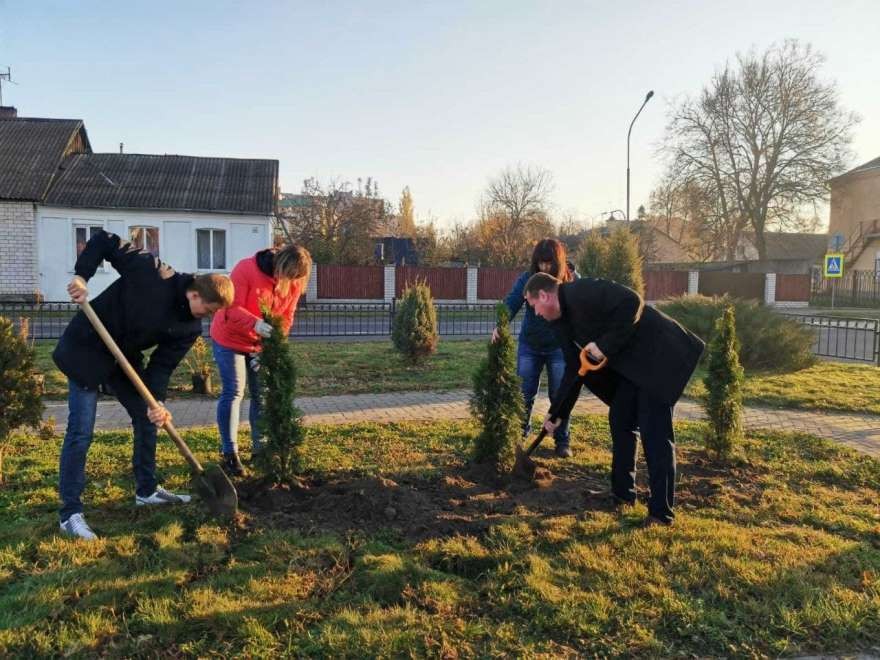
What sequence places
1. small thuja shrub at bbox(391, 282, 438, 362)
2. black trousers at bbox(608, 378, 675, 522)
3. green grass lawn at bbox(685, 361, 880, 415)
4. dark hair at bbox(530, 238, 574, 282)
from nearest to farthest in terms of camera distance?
black trousers at bbox(608, 378, 675, 522), dark hair at bbox(530, 238, 574, 282), green grass lawn at bbox(685, 361, 880, 415), small thuja shrub at bbox(391, 282, 438, 362)

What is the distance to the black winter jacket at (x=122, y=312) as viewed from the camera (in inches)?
142

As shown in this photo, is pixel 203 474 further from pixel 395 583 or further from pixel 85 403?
pixel 395 583

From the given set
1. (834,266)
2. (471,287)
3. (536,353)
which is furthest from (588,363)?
(471,287)

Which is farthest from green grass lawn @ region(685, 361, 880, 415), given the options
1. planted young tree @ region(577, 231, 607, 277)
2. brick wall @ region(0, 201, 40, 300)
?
brick wall @ region(0, 201, 40, 300)

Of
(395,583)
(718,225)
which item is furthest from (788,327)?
(718,225)

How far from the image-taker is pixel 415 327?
389 inches

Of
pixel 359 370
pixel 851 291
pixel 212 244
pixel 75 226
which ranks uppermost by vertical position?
pixel 75 226

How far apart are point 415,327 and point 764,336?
590cm

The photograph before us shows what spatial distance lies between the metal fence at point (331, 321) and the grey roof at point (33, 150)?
18.8 feet

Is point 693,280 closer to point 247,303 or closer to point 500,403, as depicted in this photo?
point 500,403

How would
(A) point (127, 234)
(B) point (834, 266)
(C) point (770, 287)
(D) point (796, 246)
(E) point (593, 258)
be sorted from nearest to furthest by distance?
(E) point (593, 258) < (B) point (834, 266) < (A) point (127, 234) < (C) point (770, 287) < (D) point (796, 246)

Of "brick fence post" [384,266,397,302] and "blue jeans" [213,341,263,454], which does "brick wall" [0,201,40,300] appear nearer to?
"brick fence post" [384,266,397,302]

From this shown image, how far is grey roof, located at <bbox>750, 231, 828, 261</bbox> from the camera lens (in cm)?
5069

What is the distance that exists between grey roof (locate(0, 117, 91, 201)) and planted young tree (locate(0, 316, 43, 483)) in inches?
756
